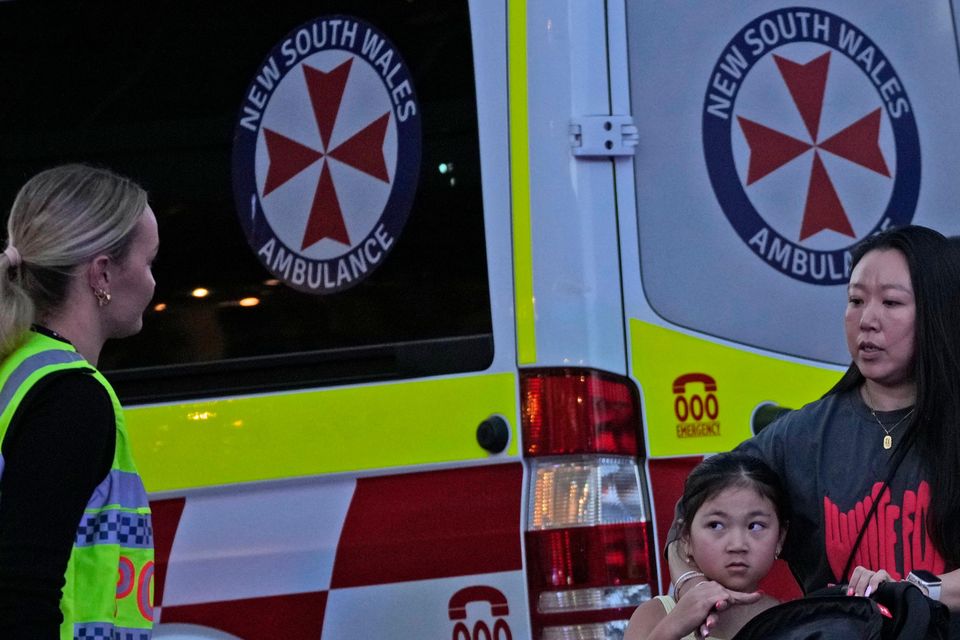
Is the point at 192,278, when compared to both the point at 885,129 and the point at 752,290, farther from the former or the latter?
the point at 885,129

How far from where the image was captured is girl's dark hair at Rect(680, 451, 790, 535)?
2.46m

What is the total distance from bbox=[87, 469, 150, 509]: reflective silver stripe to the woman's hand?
102 centimetres

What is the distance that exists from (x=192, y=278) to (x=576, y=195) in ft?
2.90

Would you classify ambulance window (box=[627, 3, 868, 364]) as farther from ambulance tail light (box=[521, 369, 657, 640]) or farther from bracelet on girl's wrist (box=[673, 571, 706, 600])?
bracelet on girl's wrist (box=[673, 571, 706, 600])

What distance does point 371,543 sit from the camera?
309 centimetres

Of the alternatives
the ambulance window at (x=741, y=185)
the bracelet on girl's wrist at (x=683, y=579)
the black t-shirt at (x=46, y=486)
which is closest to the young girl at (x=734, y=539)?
the bracelet on girl's wrist at (x=683, y=579)

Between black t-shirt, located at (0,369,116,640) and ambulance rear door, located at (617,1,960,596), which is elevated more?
ambulance rear door, located at (617,1,960,596)

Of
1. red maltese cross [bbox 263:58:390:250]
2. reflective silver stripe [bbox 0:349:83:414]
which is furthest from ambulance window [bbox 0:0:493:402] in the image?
reflective silver stripe [bbox 0:349:83:414]

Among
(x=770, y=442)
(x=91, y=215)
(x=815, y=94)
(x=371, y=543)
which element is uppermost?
(x=815, y=94)

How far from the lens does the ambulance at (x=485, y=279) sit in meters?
3.02

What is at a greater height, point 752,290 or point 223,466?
point 752,290

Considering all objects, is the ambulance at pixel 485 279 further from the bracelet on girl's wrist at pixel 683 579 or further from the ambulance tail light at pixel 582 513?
the bracelet on girl's wrist at pixel 683 579

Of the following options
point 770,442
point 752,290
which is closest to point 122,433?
point 770,442

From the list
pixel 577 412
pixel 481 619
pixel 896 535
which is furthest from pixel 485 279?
pixel 896 535
